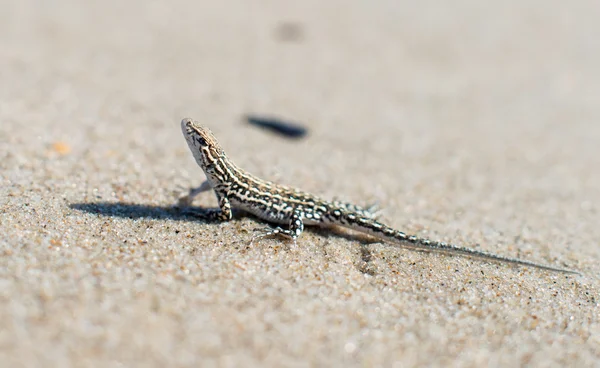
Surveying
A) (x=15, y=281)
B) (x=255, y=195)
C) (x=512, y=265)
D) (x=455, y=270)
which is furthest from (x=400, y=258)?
(x=15, y=281)

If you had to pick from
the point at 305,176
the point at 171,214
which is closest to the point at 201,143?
the point at 171,214

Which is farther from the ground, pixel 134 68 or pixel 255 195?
pixel 134 68

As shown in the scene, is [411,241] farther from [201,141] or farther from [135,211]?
[135,211]

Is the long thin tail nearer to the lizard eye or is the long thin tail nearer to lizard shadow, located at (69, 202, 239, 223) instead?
lizard shadow, located at (69, 202, 239, 223)

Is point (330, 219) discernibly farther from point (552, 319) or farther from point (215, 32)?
point (215, 32)

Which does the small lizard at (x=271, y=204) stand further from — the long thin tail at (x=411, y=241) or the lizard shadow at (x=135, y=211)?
the lizard shadow at (x=135, y=211)
